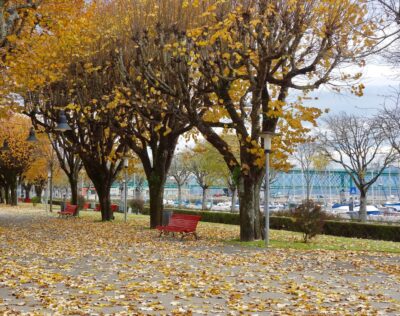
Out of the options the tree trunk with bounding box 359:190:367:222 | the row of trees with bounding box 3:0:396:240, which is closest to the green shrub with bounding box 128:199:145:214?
the tree trunk with bounding box 359:190:367:222

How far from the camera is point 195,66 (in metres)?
16.8

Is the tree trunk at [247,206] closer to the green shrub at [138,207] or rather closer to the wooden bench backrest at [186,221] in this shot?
the wooden bench backrest at [186,221]

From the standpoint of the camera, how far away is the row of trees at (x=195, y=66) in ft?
50.8

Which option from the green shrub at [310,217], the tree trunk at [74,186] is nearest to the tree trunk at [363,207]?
the tree trunk at [74,186]

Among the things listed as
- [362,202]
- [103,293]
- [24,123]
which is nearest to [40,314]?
[103,293]

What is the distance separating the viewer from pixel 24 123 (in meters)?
47.5

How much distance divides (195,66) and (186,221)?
17.2 ft

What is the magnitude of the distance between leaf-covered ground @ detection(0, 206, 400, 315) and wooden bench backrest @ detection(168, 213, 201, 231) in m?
1.95

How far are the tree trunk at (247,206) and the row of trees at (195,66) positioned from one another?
3 centimetres

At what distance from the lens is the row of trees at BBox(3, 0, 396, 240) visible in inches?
609

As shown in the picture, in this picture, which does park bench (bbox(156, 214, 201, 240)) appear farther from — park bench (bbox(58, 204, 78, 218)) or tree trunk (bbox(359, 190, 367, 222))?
tree trunk (bbox(359, 190, 367, 222))

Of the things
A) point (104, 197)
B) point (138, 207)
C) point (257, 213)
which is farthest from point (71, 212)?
point (257, 213)

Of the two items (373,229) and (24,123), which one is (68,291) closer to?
(373,229)

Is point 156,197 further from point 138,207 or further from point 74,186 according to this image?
point 138,207
